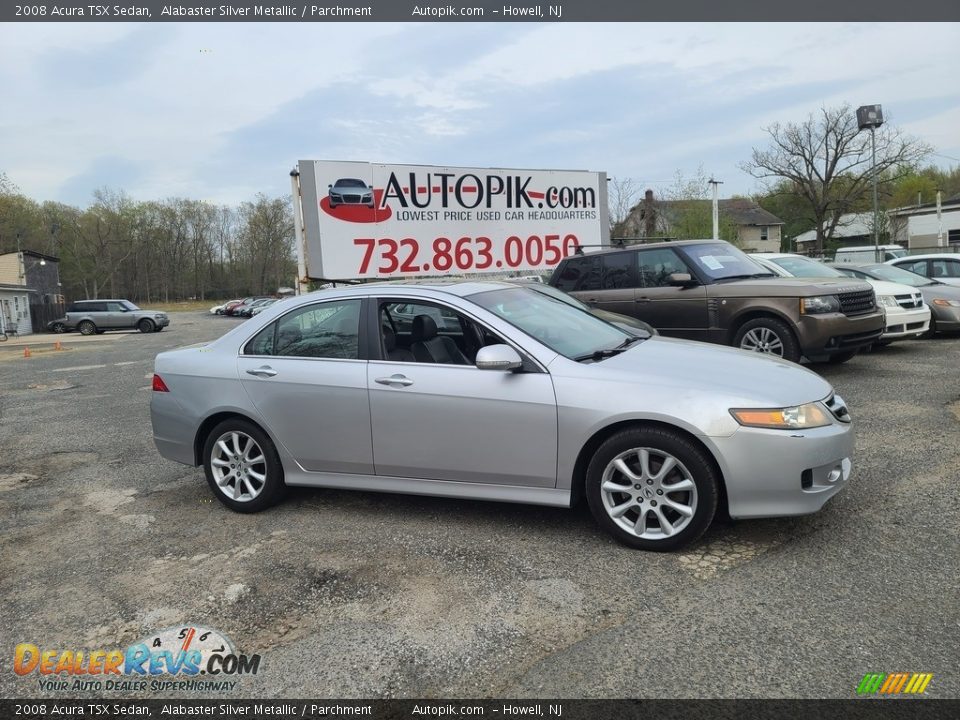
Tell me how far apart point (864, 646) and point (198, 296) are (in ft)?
292

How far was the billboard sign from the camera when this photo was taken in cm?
1038

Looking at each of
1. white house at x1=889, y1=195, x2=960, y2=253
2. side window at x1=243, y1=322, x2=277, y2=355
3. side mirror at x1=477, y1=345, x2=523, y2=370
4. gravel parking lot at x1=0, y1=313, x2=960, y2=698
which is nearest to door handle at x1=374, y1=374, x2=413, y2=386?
side mirror at x1=477, y1=345, x2=523, y2=370

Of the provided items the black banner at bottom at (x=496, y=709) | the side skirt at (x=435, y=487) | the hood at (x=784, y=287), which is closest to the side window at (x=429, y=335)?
the side skirt at (x=435, y=487)

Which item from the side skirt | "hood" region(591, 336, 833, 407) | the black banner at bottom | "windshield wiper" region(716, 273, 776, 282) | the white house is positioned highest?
the white house

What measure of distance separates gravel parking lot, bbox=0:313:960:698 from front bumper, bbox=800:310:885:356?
252cm

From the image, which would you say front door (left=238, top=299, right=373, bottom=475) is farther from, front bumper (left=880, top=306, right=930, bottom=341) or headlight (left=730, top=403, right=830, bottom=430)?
front bumper (left=880, top=306, right=930, bottom=341)

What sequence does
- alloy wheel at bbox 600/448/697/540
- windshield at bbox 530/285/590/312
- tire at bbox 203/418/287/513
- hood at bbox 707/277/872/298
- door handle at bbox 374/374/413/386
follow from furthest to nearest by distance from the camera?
hood at bbox 707/277/872/298, windshield at bbox 530/285/590/312, tire at bbox 203/418/287/513, door handle at bbox 374/374/413/386, alloy wheel at bbox 600/448/697/540

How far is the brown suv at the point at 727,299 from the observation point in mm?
8219

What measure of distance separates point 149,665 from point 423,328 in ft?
8.12

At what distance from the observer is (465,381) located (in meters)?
4.27

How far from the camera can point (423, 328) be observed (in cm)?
471

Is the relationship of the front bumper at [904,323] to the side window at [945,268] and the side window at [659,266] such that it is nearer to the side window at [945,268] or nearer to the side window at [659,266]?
the side window at [945,268]

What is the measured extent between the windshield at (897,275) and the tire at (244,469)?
1071 centimetres

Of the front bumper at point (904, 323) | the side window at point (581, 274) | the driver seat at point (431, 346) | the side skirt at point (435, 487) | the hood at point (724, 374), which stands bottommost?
the side skirt at point (435, 487)
